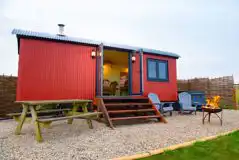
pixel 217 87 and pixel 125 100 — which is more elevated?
pixel 217 87

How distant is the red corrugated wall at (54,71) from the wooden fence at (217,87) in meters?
7.05

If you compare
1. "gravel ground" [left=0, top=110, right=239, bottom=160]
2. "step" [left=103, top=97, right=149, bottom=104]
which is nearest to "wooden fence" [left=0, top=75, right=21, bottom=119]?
"gravel ground" [left=0, top=110, right=239, bottom=160]

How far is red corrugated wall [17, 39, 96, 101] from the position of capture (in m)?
5.29

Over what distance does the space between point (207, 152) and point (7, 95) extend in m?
6.72

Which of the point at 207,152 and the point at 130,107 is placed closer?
the point at 207,152

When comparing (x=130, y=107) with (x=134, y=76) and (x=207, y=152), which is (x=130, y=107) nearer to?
(x=134, y=76)

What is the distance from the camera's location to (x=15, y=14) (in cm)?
970

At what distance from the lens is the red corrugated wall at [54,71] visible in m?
5.29

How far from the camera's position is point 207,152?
7.43ft

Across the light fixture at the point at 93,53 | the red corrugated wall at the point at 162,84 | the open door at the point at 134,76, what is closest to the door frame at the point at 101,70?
the open door at the point at 134,76

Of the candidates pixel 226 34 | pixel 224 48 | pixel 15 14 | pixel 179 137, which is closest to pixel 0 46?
pixel 15 14

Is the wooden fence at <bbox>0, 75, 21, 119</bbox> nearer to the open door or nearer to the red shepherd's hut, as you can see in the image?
the red shepherd's hut

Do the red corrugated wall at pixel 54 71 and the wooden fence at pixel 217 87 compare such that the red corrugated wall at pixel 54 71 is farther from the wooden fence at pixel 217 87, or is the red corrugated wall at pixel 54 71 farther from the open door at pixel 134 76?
the wooden fence at pixel 217 87

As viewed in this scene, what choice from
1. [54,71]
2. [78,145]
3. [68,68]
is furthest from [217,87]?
[78,145]
